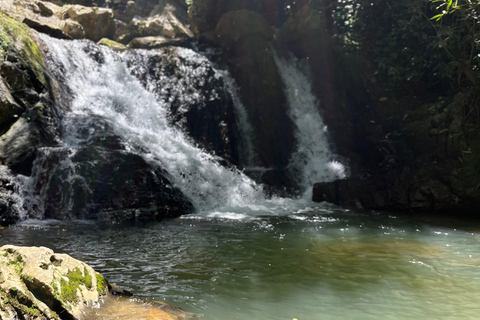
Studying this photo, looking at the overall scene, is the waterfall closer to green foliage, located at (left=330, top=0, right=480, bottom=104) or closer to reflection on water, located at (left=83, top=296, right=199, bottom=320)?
reflection on water, located at (left=83, top=296, right=199, bottom=320)

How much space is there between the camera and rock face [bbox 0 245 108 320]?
2219mm

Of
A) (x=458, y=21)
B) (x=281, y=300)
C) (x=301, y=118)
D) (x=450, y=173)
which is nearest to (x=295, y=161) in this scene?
(x=301, y=118)

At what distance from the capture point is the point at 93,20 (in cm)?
1479

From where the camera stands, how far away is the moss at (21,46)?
27.5 feet

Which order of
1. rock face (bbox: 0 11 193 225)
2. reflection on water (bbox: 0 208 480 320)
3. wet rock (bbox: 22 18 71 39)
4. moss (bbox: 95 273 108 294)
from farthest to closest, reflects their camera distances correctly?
wet rock (bbox: 22 18 71 39), rock face (bbox: 0 11 193 225), reflection on water (bbox: 0 208 480 320), moss (bbox: 95 273 108 294)

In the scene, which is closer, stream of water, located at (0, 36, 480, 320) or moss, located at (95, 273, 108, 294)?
moss, located at (95, 273, 108, 294)

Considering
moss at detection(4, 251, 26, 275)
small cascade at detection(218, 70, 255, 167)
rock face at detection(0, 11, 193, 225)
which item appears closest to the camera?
moss at detection(4, 251, 26, 275)

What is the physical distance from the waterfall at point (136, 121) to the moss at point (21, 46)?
25.1 inches

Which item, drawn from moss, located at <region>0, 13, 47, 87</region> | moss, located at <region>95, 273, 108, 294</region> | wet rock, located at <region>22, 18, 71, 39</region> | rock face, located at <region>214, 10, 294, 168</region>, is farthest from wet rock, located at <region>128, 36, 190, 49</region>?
moss, located at <region>95, 273, 108, 294</region>

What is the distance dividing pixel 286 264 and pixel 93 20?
1367 centimetres

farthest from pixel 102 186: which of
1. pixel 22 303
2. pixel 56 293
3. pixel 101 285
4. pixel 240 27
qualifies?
pixel 240 27

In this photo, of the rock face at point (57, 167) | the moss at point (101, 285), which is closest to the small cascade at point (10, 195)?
the rock face at point (57, 167)

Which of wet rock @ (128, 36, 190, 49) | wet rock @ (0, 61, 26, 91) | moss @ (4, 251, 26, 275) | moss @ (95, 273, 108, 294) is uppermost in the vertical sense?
wet rock @ (128, 36, 190, 49)

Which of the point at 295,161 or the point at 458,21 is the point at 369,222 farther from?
the point at 458,21
